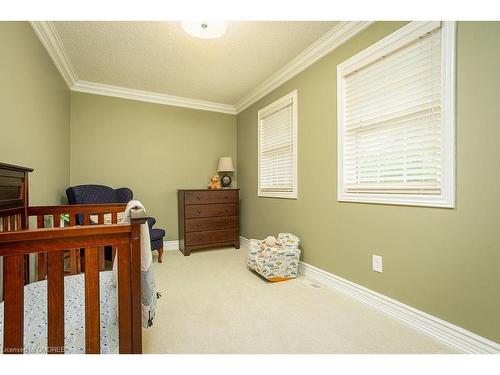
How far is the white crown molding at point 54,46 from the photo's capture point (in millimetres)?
1917

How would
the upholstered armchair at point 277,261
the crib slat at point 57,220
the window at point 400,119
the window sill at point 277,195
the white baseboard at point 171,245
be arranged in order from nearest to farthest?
the window at point 400,119
the crib slat at point 57,220
the upholstered armchair at point 277,261
the window sill at point 277,195
the white baseboard at point 171,245

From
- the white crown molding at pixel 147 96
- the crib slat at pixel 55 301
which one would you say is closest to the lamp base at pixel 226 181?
the white crown molding at pixel 147 96

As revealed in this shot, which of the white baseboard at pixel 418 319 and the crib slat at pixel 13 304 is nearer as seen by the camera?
the crib slat at pixel 13 304

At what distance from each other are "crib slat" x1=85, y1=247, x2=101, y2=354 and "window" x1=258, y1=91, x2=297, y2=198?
2.16m

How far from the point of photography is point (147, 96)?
135 inches

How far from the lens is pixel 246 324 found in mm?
1604

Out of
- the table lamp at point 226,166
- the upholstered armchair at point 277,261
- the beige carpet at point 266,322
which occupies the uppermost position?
the table lamp at point 226,166

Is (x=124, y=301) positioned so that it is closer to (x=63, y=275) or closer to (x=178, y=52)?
(x=63, y=275)

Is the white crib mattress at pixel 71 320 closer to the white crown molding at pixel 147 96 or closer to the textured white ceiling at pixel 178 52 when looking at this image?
the textured white ceiling at pixel 178 52

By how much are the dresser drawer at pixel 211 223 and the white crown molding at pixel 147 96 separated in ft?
5.73

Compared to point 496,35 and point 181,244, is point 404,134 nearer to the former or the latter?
point 496,35

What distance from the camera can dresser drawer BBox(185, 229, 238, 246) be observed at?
3.25m

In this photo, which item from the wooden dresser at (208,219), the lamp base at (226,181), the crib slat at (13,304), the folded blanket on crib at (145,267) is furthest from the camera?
Answer: the lamp base at (226,181)

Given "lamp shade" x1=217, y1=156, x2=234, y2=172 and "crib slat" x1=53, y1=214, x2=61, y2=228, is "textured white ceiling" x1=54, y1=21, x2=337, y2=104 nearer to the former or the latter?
"lamp shade" x1=217, y1=156, x2=234, y2=172
